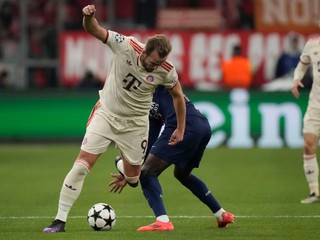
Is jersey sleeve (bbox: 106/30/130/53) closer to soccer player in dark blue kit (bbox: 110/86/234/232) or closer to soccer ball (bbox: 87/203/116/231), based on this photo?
soccer player in dark blue kit (bbox: 110/86/234/232)

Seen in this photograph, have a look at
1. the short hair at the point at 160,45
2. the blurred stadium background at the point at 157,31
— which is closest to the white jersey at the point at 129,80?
the short hair at the point at 160,45

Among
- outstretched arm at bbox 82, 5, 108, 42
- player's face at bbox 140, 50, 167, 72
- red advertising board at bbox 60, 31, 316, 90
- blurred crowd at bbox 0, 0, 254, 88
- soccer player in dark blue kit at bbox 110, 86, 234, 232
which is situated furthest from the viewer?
blurred crowd at bbox 0, 0, 254, 88

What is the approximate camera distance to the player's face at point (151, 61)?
1147cm

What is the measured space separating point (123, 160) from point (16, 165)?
9.42 meters

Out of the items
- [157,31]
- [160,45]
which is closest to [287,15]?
[157,31]

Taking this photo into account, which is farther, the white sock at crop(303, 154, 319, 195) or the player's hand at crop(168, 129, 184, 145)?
the white sock at crop(303, 154, 319, 195)

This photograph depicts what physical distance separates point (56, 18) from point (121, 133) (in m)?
18.1

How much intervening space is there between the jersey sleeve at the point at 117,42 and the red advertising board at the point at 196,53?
54.7ft

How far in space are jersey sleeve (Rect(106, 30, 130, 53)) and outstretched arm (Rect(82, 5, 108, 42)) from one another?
0.06 meters

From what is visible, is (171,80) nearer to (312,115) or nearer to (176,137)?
(176,137)

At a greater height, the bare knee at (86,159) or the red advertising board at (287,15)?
the bare knee at (86,159)

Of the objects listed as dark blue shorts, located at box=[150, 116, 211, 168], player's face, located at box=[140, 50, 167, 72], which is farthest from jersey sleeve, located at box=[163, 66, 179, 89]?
dark blue shorts, located at box=[150, 116, 211, 168]

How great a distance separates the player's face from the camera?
37.6 ft

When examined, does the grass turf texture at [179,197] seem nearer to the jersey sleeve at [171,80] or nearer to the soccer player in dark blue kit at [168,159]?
the soccer player in dark blue kit at [168,159]
